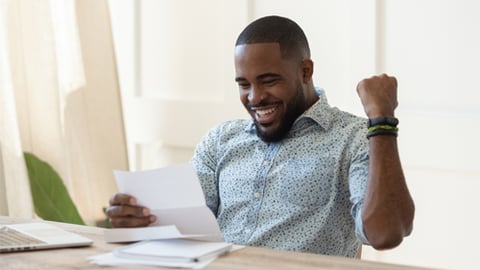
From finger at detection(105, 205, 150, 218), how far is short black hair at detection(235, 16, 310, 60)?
1.69ft

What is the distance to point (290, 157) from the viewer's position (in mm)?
2246

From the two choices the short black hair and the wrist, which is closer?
the wrist

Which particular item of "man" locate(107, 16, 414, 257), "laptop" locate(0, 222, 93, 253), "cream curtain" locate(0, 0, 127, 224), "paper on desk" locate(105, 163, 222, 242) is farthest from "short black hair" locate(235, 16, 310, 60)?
"cream curtain" locate(0, 0, 127, 224)

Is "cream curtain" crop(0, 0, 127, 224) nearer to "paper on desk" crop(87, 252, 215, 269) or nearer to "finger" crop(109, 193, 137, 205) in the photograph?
"finger" crop(109, 193, 137, 205)

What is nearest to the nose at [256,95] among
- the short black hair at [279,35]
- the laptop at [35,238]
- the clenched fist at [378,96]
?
the short black hair at [279,35]

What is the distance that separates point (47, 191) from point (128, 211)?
1.54m

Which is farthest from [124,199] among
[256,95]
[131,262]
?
[256,95]

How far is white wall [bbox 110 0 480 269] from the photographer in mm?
2963

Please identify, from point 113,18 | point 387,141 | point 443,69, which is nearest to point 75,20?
point 113,18

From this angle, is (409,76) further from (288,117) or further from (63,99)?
(63,99)

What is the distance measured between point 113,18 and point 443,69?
1.40 meters

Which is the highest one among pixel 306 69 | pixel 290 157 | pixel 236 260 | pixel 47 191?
pixel 306 69

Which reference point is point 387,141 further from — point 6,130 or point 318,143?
point 6,130

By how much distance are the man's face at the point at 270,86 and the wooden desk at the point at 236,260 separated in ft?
1.38
